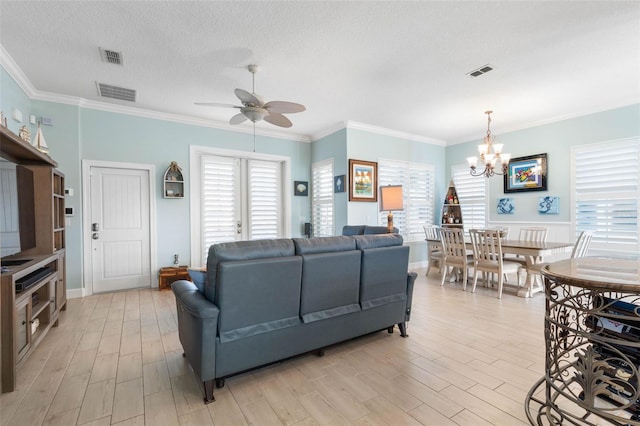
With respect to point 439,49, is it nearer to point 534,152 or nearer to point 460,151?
point 534,152

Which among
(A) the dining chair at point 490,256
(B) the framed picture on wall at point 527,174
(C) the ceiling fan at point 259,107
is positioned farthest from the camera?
(B) the framed picture on wall at point 527,174

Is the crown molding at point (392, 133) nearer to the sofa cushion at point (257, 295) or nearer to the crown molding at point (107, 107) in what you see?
the crown molding at point (107, 107)

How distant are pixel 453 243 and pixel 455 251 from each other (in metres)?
0.14

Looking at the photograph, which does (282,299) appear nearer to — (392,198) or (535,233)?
(392,198)

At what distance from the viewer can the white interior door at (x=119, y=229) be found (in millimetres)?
4441

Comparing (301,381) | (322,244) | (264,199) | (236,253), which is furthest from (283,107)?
(264,199)

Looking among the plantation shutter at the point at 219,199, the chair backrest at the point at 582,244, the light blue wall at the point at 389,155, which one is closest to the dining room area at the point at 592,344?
the chair backrest at the point at 582,244

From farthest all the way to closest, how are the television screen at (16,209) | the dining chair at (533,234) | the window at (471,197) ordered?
the window at (471,197), the dining chair at (533,234), the television screen at (16,209)

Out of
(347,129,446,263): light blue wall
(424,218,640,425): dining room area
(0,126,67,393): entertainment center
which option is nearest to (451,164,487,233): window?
(347,129,446,263): light blue wall

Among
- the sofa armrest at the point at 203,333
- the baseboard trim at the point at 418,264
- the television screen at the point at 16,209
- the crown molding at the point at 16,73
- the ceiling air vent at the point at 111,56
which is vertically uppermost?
the ceiling air vent at the point at 111,56

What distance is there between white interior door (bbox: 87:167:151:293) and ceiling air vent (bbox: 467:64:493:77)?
477 cm

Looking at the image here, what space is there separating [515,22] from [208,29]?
264cm

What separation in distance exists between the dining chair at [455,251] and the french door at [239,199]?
3023 mm

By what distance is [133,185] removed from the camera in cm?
468
